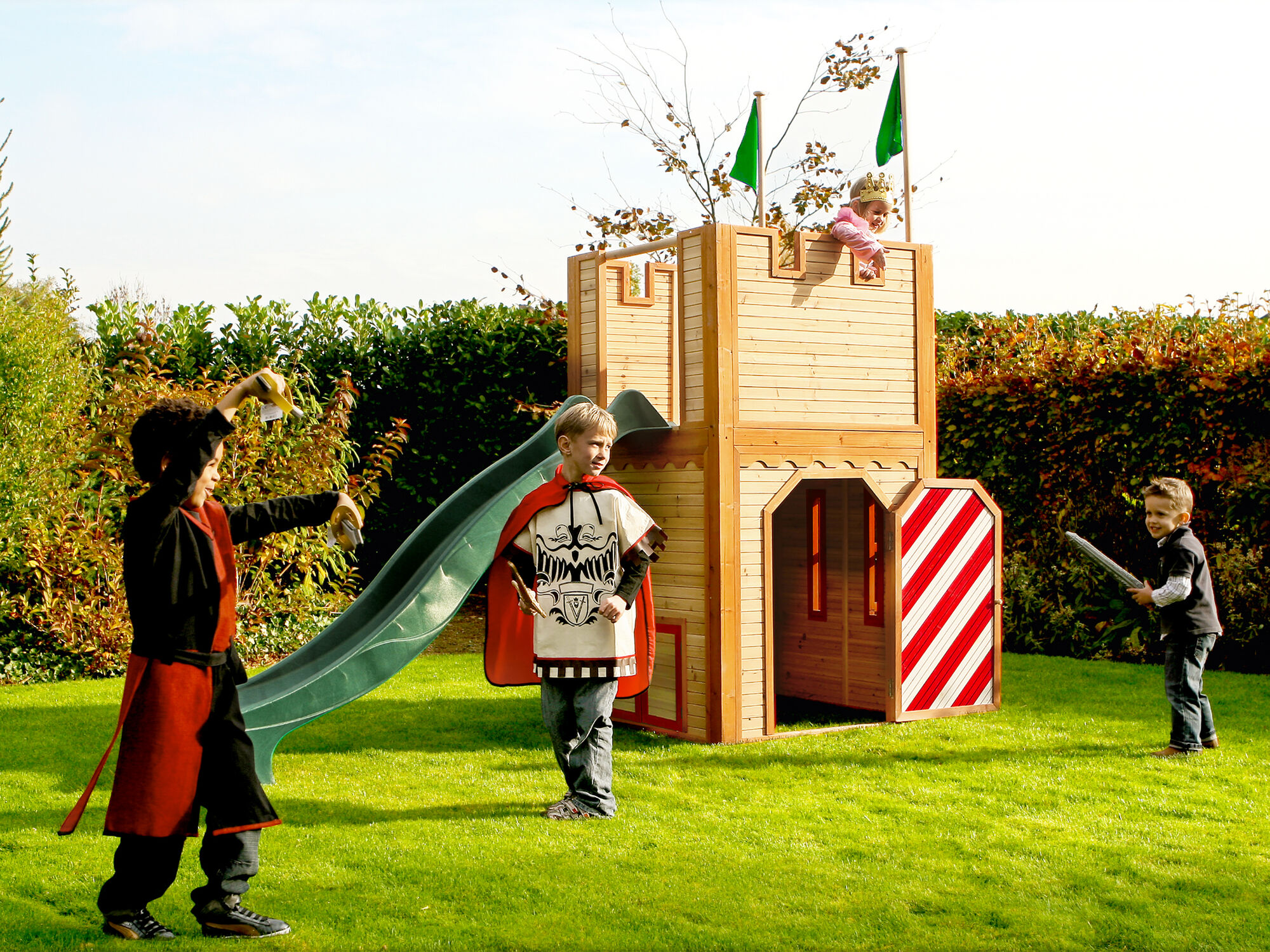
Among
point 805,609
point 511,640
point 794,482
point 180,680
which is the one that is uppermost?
point 794,482

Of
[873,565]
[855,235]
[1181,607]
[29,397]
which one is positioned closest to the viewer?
[1181,607]

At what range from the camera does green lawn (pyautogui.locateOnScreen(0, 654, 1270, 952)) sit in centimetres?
412

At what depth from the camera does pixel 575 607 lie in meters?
→ 5.55

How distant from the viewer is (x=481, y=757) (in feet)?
22.9

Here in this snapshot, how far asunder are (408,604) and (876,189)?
3830 millimetres

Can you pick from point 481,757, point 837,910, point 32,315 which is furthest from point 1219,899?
point 32,315

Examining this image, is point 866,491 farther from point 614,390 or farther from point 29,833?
point 29,833

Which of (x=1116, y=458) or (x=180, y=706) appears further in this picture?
(x=1116, y=458)

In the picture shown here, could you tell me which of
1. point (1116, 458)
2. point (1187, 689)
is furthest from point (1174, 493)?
point (1116, 458)

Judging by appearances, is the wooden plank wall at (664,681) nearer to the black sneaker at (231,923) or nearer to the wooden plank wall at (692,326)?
the wooden plank wall at (692,326)

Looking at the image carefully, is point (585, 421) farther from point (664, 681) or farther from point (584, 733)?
point (664, 681)

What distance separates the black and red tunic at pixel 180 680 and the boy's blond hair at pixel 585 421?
1885 millimetres

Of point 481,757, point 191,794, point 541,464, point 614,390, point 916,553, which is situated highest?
point 614,390

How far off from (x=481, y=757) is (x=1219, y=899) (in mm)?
3827
